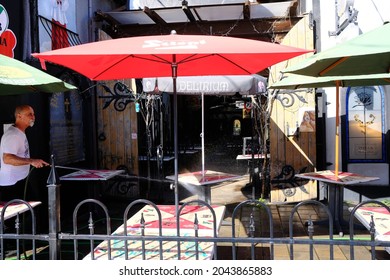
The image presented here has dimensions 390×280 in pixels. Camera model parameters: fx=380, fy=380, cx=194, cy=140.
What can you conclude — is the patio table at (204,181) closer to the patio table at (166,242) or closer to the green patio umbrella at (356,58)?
the patio table at (166,242)

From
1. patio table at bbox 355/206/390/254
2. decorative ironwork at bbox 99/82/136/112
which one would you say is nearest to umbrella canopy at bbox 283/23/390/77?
patio table at bbox 355/206/390/254

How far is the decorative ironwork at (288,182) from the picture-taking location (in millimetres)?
7707

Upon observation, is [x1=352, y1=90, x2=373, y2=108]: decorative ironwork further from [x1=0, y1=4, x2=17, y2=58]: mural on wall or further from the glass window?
[x1=0, y1=4, x2=17, y2=58]: mural on wall

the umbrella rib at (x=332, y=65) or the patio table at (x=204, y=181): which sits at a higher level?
the umbrella rib at (x=332, y=65)

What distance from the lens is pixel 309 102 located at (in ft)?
25.0

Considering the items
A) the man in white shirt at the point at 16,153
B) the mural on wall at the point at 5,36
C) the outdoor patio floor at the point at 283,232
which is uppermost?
the mural on wall at the point at 5,36

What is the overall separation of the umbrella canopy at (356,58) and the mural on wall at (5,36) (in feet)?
13.0

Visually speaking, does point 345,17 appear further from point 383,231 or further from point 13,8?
point 13,8

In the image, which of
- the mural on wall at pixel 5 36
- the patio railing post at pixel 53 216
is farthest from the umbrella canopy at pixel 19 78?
the patio railing post at pixel 53 216

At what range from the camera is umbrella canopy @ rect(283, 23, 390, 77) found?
2592 millimetres

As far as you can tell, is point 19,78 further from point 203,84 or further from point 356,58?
point 356,58

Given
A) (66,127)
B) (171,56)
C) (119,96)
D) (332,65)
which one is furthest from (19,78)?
(119,96)
